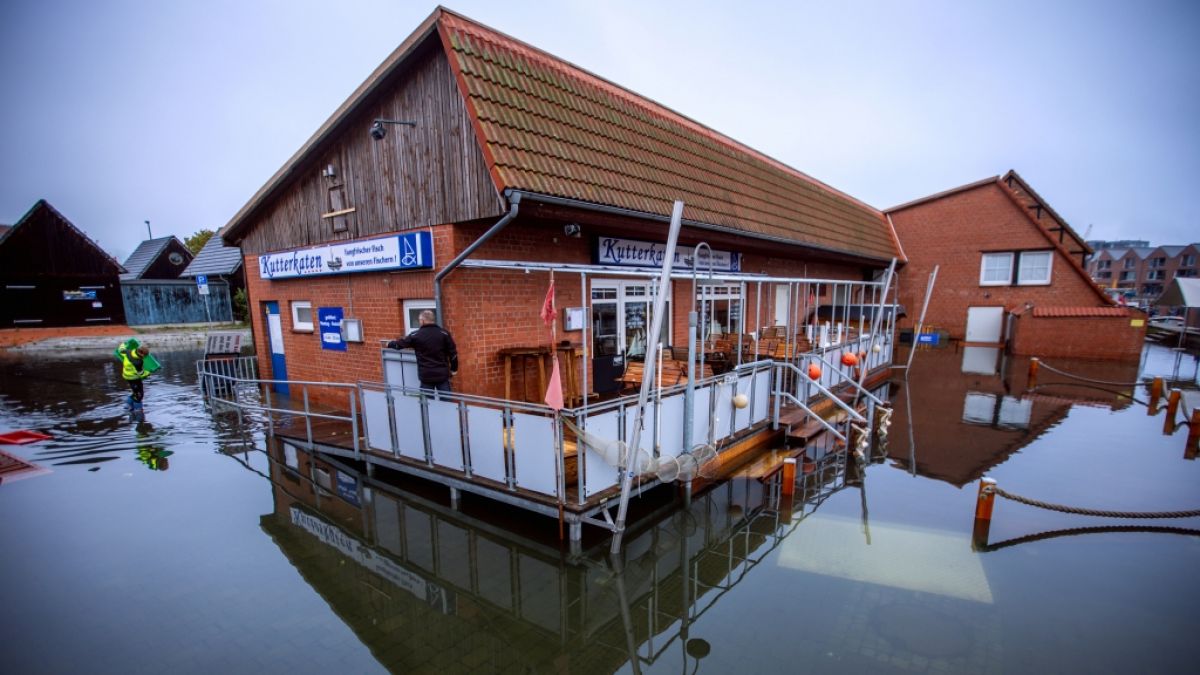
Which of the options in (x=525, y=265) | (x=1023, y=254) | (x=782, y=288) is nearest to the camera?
(x=525, y=265)

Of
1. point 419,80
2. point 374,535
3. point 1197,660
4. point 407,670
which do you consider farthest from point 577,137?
point 1197,660

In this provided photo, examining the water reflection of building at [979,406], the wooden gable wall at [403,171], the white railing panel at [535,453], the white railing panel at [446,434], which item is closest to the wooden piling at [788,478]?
the water reflection of building at [979,406]

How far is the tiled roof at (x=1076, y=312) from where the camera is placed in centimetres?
1576

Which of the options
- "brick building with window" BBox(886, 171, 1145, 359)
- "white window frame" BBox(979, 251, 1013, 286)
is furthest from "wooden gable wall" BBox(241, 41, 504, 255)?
"white window frame" BBox(979, 251, 1013, 286)

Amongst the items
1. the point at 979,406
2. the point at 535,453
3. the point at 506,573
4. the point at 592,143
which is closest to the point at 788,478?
the point at 535,453

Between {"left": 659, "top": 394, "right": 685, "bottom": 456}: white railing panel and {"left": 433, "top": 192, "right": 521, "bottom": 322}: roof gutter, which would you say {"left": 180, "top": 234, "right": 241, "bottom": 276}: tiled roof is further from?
{"left": 659, "top": 394, "right": 685, "bottom": 456}: white railing panel

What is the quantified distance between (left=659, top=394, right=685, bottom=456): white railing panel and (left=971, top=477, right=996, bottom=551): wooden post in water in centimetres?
299

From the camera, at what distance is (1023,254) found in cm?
1880

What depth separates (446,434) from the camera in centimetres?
552

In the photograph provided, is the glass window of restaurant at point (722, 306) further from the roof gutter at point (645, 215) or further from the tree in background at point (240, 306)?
the tree in background at point (240, 306)

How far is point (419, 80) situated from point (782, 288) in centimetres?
1119

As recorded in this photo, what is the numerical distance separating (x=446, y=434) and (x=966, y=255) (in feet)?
73.5

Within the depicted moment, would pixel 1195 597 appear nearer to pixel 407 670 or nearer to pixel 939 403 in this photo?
pixel 407 670

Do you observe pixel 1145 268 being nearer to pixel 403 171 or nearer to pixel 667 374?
pixel 667 374
